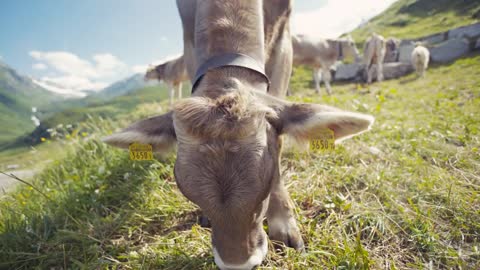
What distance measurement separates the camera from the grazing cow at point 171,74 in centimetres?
1398

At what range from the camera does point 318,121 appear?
72.2 inches

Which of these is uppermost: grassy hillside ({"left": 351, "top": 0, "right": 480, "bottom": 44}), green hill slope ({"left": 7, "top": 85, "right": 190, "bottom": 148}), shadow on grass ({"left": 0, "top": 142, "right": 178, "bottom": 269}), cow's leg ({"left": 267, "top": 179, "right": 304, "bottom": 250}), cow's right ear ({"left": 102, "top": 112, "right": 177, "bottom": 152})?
grassy hillside ({"left": 351, "top": 0, "right": 480, "bottom": 44})

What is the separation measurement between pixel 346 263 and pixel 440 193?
1445 mm

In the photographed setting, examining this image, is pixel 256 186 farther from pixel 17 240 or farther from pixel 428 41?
pixel 428 41

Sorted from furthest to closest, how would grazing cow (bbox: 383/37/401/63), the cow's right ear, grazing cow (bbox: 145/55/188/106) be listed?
grazing cow (bbox: 383/37/401/63) < grazing cow (bbox: 145/55/188/106) < the cow's right ear

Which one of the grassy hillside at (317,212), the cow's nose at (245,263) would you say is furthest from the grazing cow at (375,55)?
the cow's nose at (245,263)

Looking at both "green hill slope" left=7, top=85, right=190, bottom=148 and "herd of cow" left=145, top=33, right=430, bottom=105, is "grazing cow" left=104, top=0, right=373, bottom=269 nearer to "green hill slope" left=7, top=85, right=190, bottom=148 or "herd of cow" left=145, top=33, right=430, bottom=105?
"green hill slope" left=7, top=85, right=190, bottom=148

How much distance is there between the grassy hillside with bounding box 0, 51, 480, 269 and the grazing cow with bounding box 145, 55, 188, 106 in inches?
415

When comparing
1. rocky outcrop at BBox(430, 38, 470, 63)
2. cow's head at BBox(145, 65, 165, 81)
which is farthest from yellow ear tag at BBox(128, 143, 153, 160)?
rocky outcrop at BBox(430, 38, 470, 63)

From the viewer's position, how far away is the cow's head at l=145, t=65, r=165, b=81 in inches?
627

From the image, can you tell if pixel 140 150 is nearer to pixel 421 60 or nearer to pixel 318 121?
pixel 318 121

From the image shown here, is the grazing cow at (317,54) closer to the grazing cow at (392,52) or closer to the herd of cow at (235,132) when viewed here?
the grazing cow at (392,52)

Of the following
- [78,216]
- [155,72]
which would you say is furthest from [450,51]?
[78,216]

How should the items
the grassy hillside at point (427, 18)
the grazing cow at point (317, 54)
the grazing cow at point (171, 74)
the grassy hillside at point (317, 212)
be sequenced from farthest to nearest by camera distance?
the grassy hillside at point (427, 18)
the grazing cow at point (171, 74)
the grazing cow at point (317, 54)
the grassy hillside at point (317, 212)
